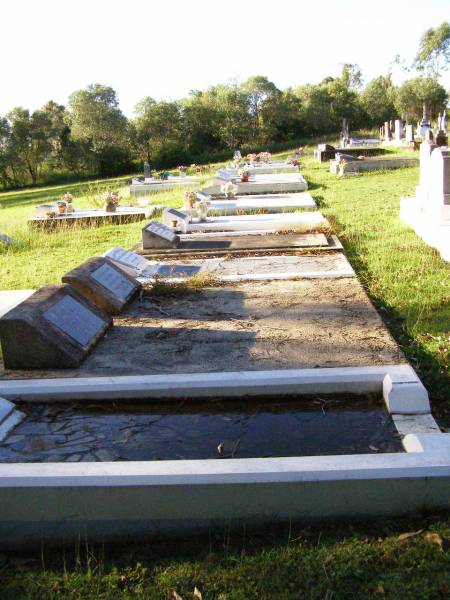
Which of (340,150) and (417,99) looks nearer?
(340,150)

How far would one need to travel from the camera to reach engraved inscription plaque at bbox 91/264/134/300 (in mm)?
5562

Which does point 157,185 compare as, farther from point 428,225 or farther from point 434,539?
point 434,539

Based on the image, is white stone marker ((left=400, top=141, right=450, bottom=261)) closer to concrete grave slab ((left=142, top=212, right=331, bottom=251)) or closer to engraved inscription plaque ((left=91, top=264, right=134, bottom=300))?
concrete grave slab ((left=142, top=212, right=331, bottom=251))

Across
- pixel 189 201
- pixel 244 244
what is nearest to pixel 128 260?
pixel 244 244

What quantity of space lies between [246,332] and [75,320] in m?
1.35

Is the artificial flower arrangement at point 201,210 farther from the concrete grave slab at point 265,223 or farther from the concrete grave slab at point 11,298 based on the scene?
the concrete grave slab at point 11,298

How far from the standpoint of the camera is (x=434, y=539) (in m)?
2.25

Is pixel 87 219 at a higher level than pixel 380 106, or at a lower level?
lower

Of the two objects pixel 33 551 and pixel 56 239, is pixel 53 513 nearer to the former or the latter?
pixel 33 551

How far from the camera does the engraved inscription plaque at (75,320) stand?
426cm

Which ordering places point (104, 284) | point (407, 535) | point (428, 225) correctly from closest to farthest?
point (407, 535) < point (104, 284) < point (428, 225)

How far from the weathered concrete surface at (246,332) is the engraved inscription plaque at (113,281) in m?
0.19

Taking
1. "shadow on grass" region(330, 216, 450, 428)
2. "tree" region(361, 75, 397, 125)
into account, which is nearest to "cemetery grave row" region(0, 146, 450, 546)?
"shadow on grass" region(330, 216, 450, 428)

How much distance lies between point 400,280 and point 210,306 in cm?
204
